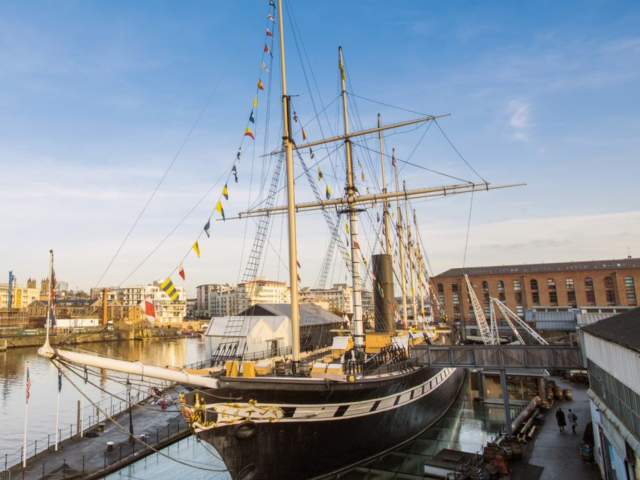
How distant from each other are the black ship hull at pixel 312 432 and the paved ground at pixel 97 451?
241 cm

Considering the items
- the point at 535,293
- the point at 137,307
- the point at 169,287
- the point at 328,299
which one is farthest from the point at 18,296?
the point at 169,287

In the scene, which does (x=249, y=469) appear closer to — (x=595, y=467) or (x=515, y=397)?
(x=595, y=467)

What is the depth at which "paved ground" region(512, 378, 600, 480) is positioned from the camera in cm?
1384

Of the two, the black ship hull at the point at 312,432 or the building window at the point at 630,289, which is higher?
the building window at the point at 630,289

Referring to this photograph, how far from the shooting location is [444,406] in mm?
25516

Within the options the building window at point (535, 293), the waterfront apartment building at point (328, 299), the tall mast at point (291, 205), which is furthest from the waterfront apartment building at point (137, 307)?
the tall mast at point (291, 205)

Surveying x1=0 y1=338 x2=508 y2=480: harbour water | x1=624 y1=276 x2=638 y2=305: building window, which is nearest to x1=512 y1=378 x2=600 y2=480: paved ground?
x1=0 y1=338 x2=508 y2=480: harbour water

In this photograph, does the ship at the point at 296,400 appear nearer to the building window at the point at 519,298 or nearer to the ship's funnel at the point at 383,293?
the ship's funnel at the point at 383,293

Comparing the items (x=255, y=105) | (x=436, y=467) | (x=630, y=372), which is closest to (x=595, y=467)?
(x=436, y=467)

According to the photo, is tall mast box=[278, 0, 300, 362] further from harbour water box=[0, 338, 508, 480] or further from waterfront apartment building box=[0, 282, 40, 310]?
waterfront apartment building box=[0, 282, 40, 310]

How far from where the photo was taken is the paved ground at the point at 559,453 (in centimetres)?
1384

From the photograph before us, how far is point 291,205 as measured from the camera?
15.5 metres

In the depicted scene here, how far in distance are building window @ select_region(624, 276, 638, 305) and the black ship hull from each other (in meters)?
56.8

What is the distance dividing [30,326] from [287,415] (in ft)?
386
